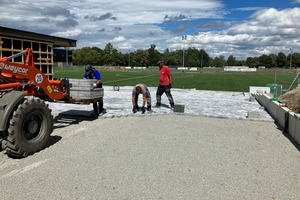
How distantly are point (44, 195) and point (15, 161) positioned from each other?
188 cm

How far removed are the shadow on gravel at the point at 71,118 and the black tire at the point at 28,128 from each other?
97.1 inches

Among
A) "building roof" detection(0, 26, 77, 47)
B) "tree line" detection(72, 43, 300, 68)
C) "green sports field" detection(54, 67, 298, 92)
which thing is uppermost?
"tree line" detection(72, 43, 300, 68)

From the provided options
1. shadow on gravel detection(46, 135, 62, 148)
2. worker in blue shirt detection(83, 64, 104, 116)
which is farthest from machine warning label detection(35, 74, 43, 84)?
worker in blue shirt detection(83, 64, 104, 116)

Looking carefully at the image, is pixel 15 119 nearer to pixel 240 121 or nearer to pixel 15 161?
pixel 15 161

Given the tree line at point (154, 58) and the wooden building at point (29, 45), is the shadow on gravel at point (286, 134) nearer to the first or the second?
the wooden building at point (29, 45)

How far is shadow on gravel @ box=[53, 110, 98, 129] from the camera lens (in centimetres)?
938

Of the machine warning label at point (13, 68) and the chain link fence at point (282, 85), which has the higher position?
the machine warning label at point (13, 68)

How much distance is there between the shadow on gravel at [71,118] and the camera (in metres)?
9.38

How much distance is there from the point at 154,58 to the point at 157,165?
106m

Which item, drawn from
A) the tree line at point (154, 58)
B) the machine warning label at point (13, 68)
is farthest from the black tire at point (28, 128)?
the tree line at point (154, 58)

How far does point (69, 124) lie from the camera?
363 inches

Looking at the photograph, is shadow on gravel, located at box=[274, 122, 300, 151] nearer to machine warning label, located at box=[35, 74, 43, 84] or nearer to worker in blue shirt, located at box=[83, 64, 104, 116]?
worker in blue shirt, located at box=[83, 64, 104, 116]

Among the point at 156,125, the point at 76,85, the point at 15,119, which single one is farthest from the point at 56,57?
the point at 15,119

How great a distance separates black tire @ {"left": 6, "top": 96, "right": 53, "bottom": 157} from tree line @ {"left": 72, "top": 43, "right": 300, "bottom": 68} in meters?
90.5
